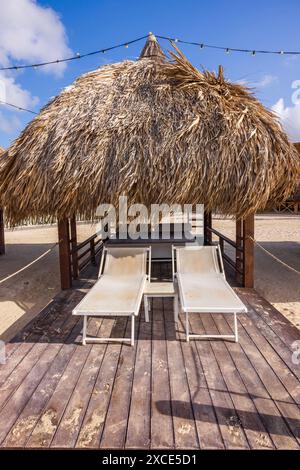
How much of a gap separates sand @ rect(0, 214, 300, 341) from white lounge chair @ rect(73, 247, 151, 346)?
64.6 inches

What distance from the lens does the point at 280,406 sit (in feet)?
6.42

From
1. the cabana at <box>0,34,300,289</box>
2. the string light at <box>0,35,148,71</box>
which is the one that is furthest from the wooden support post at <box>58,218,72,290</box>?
the string light at <box>0,35,148,71</box>

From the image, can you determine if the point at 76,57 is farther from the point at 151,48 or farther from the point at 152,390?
the point at 152,390

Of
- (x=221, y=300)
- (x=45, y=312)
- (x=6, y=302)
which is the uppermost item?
(x=221, y=300)

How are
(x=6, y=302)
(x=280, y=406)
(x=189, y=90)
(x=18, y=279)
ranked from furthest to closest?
(x=18, y=279), (x=6, y=302), (x=189, y=90), (x=280, y=406)

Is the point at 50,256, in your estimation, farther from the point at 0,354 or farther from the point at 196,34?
Answer: the point at 196,34

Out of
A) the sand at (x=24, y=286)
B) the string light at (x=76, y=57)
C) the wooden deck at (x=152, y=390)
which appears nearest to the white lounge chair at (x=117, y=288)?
the wooden deck at (x=152, y=390)

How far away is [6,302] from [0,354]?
2.86m

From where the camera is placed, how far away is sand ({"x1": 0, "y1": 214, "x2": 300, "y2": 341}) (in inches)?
191

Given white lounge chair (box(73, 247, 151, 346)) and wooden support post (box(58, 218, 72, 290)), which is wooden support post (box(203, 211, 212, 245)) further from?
wooden support post (box(58, 218, 72, 290))

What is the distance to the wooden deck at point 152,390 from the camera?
1.73m

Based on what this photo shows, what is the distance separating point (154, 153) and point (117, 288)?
1.76m

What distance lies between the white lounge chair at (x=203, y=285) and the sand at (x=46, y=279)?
152 cm
